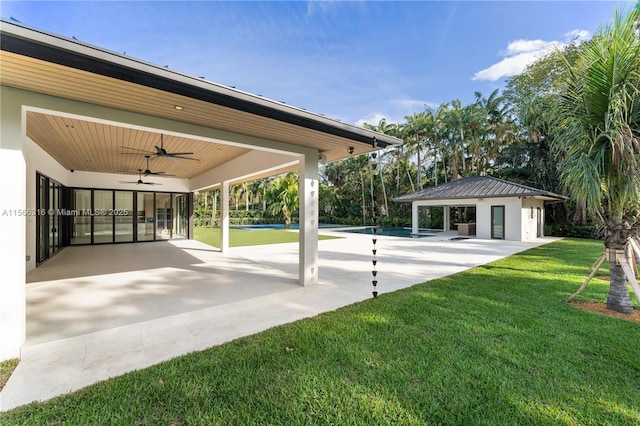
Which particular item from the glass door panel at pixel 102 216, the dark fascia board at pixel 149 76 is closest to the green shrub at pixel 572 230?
the dark fascia board at pixel 149 76

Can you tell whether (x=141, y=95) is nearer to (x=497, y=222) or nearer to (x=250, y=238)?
(x=250, y=238)

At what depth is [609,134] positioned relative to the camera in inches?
161

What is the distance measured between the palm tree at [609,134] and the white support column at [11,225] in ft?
24.6

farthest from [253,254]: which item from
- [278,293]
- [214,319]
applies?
[214,319]

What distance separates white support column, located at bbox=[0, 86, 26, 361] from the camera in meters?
3.04

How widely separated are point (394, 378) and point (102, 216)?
15734 millimetres

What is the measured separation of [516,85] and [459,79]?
4845 millimetres

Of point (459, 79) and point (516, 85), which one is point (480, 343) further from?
point (516, 85)

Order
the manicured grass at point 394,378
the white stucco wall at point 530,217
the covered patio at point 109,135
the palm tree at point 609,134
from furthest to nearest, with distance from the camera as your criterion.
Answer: the white stucco wall at point 530,217
the palm tree at point 609,134
the covered patio at point 109,135
the manicured grass at point 394,378

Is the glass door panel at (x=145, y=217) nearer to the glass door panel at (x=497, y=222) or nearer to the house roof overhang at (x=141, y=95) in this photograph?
the house roof overhang at (x=141, y=95)

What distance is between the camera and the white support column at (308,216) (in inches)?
231

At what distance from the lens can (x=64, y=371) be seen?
2.83 m

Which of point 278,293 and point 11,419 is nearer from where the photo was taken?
point 11,419

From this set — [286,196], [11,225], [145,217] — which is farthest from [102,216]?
[11,225]
